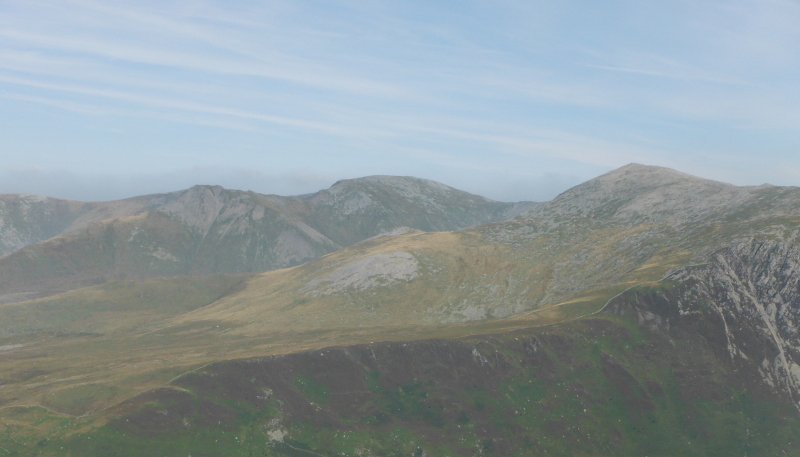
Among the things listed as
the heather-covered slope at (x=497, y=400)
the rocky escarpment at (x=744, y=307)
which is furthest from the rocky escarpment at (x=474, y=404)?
the rocky escarpment at (x=744, y=307)

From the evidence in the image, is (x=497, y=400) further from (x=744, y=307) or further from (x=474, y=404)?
(x=744, y=307)

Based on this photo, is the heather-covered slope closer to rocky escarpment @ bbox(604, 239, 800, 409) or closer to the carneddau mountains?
the carneddau mountains

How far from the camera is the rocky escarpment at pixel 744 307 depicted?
148250mm

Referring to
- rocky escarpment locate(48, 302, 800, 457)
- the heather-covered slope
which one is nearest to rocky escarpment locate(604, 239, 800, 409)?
the heather-covered slope

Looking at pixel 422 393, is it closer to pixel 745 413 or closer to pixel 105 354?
pixel 745 413

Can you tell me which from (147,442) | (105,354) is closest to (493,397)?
(147,442)

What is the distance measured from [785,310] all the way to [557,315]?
196 feet

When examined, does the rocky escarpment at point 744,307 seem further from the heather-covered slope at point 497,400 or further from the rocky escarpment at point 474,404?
the rocky escarpment at point 474,404

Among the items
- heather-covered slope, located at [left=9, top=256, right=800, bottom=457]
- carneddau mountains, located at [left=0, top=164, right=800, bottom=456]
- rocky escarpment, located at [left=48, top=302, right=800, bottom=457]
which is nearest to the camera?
heather-covered slope, located at [left=9, top=256, right=800, bottom=457]

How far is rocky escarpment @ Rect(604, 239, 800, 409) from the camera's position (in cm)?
14825

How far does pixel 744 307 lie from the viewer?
528 ft

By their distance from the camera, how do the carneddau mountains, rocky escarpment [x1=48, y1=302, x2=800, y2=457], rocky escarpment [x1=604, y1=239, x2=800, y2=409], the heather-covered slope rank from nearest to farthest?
the heather-covered slope
rocky escarpment [x1=48, y1=302, x2=800, y2=457]
the carneddau mountains
rocky escarpment [x1=604, y1=239, x2=800, y2=409]

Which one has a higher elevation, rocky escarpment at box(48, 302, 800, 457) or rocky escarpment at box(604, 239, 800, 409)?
rocky escarpment at box(604, 239, 800, 409)

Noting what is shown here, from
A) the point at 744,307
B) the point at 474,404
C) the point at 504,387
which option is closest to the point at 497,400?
the point at 504,387
